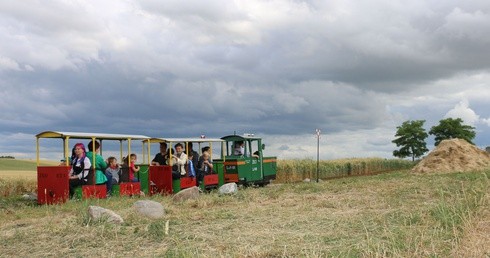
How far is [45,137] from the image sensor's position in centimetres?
1390

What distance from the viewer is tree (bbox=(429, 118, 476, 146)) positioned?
57656 mm

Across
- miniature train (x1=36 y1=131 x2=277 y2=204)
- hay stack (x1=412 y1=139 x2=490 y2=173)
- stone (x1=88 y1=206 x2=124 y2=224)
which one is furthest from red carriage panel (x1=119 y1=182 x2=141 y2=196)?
hay stack (x1=412 y1=139 x2=490 y2=173)

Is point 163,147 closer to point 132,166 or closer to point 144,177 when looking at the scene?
point 144,177

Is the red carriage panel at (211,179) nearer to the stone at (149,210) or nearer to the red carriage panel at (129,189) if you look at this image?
the red carriage panel at (129,189)

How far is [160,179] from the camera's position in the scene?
647 inches

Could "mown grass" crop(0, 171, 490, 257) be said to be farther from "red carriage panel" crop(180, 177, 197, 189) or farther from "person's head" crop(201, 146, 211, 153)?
"person's head" crop(201, 146, 211, 153)

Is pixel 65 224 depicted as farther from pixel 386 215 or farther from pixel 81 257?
pixel 386 215

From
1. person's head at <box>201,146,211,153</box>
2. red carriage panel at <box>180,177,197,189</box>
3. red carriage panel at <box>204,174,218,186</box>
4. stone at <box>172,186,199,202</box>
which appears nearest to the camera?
stone at <box>172,186,199,202</box>

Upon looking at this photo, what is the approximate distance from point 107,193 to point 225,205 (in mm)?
4581

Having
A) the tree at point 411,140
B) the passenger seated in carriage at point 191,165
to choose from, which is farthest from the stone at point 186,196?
the tree at point 411,140

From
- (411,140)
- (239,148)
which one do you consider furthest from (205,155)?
(411,140)

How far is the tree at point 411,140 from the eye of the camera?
5588 cm

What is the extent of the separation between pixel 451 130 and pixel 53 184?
52259 millimetres

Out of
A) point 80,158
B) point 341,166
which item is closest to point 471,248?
point 80,158
